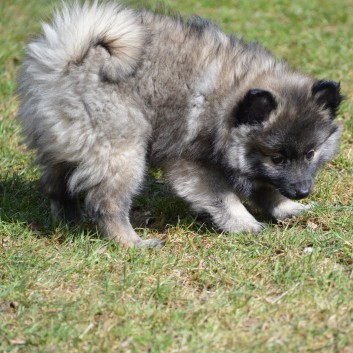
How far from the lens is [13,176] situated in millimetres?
5926

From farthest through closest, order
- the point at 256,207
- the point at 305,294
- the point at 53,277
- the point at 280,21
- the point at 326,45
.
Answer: the point at 280,21 → the point at 326,45 → the point at 256,207 → the point at 53,277 → the point at 305,294

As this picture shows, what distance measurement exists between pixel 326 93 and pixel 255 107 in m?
0.49

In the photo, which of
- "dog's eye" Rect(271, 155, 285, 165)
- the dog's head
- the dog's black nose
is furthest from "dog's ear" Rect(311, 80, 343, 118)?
the dog's black nose

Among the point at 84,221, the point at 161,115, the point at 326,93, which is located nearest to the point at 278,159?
the point at 326,93

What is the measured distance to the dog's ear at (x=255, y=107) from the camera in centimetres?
471

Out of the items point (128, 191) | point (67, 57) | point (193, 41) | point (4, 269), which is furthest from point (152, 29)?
point (4, 269)

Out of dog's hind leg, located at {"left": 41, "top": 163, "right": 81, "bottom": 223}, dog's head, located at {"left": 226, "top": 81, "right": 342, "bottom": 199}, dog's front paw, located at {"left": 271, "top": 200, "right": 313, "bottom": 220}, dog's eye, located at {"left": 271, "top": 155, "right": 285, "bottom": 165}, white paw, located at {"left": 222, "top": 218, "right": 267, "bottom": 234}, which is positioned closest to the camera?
dog's head, located at {"left": 226, "top": 81, "right": 342, "bottom": 199}

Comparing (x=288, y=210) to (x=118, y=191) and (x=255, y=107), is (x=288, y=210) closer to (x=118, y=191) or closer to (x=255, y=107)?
(x=255, y=107)

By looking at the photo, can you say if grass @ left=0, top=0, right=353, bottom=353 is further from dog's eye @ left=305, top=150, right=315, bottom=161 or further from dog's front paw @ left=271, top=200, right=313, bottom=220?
dog's eye @ left=305, top=150, right=315, bottom=161

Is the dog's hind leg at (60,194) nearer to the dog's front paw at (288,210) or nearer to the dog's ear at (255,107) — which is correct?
the dog's ear at (255,107)

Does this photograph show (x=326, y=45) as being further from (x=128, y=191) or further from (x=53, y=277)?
(x=53, y=277)

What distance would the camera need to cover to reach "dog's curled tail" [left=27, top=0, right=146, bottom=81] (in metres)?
4.70

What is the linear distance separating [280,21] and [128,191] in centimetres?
473

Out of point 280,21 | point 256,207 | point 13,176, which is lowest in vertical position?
point 13,176
